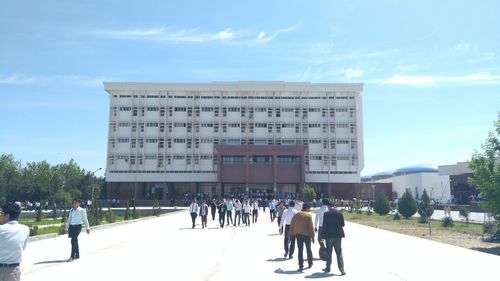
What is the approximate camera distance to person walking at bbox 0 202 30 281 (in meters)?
5.20

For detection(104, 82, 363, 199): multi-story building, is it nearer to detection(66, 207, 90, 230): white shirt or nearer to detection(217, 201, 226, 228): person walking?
detection(217, 201, 226, 228): person walking

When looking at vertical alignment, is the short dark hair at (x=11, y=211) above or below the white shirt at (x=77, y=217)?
above

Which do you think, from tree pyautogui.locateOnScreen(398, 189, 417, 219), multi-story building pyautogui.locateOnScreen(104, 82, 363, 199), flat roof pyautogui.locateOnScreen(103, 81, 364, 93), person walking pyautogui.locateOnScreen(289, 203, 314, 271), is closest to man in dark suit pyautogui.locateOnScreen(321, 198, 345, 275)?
person walking pyautogui.locateOnScreen(289, 203, 314, 271)

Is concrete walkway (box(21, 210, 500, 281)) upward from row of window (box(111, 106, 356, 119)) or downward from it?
downward

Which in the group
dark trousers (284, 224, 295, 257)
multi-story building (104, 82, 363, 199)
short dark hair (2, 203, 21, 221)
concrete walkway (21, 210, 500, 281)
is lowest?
concrete walkway (21, 210, 500, 281)

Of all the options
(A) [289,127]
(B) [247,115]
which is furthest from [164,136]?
(A) [289,127]

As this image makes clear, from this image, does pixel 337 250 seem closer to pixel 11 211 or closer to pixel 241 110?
pixel 11 211

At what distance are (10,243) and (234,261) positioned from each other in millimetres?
6879

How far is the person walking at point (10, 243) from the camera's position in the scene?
205 inches

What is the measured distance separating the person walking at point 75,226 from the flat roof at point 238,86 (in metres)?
66.3

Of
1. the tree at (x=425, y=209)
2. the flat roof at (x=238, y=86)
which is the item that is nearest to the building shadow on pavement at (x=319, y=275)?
the tree at (x=425, y=209)

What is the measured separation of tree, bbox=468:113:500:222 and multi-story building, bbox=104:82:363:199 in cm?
5818

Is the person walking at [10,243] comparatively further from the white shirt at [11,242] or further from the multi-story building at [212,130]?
the multi-story building at [212,130]

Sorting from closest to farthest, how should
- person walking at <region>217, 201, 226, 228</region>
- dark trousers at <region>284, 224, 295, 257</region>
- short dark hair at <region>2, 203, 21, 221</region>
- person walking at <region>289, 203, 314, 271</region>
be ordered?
short dark hair at <region>2, 203, 21, 221</region> < person walking at <region>289, 203, 314, 271</region> < dark trousers at <region>284, 224, 295, 257</region> < person walking at <region>217, 201, 226, 228</region>
